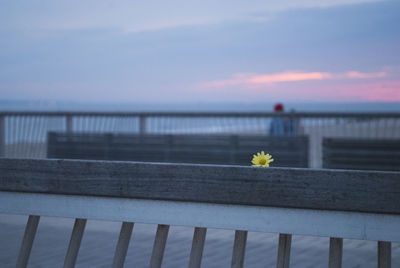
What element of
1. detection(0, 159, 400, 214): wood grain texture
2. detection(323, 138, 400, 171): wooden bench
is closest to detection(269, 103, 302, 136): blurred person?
detection(323, 138, 400, 171): wooden bench

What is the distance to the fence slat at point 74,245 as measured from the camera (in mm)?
1491

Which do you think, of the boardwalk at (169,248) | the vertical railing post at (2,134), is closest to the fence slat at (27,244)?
the boardwalk at (169,248)

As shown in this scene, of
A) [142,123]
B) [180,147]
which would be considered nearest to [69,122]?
[142,123]

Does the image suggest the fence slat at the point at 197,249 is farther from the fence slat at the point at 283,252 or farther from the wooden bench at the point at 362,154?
the wooden bench at the point at 362,154

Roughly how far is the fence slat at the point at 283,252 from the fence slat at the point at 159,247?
365mm

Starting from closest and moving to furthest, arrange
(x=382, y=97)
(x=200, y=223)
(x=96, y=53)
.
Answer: (x=200, y=223) < (x=382, y=97) < (x=96, y=53)

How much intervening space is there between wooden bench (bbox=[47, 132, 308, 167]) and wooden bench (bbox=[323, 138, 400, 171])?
0.41m

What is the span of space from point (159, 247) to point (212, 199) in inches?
11.7

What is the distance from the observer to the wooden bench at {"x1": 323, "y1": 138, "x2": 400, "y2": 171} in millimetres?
4637

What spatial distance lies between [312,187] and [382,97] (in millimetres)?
4835

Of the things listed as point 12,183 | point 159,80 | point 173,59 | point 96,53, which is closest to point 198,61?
point 173,59

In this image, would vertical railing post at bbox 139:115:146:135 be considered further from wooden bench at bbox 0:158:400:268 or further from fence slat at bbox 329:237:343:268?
fence slat at bbox 329:237:343:268

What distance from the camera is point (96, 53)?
11.8m

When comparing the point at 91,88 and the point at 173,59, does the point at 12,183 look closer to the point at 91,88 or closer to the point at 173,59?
the point at 173,59
